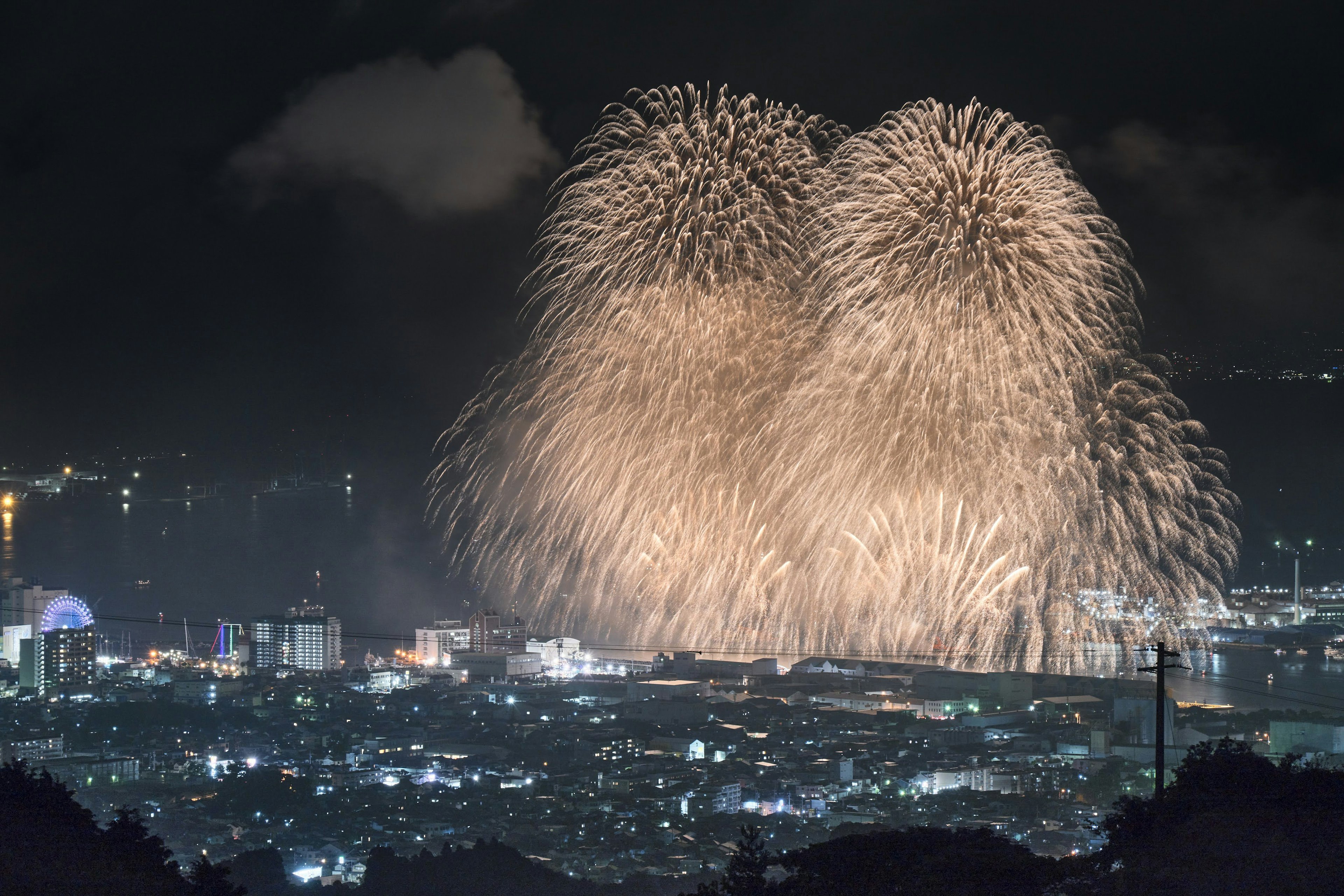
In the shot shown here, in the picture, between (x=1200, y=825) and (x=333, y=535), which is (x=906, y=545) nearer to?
(x=1200, y=825)

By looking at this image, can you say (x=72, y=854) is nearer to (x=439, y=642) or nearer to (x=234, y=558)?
(x=439, y=642)

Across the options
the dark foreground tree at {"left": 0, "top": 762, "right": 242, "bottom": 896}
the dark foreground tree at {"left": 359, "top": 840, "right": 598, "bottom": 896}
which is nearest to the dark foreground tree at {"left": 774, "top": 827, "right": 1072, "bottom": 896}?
the dark foreground tree at {"left": 0, "top": 762, "right": 242, "bottom": 896}

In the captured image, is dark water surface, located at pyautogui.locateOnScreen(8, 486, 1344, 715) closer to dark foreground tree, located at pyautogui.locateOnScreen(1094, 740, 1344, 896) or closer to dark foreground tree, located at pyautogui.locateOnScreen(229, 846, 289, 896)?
dark foreground tree, located at pyautogui.locateOnScreen(229, 846, 289, 896)

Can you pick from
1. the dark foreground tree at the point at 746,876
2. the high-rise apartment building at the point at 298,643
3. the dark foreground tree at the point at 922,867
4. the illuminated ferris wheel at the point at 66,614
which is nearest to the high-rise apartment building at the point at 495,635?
the high-rise apartment building at the point at 298,643

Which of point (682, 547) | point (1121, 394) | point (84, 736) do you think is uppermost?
point (1121, 394)

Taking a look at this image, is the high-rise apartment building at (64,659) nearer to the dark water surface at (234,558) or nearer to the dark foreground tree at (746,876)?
the dark water surface at (234,558)

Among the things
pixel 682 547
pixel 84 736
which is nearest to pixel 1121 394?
pixel 682 547
